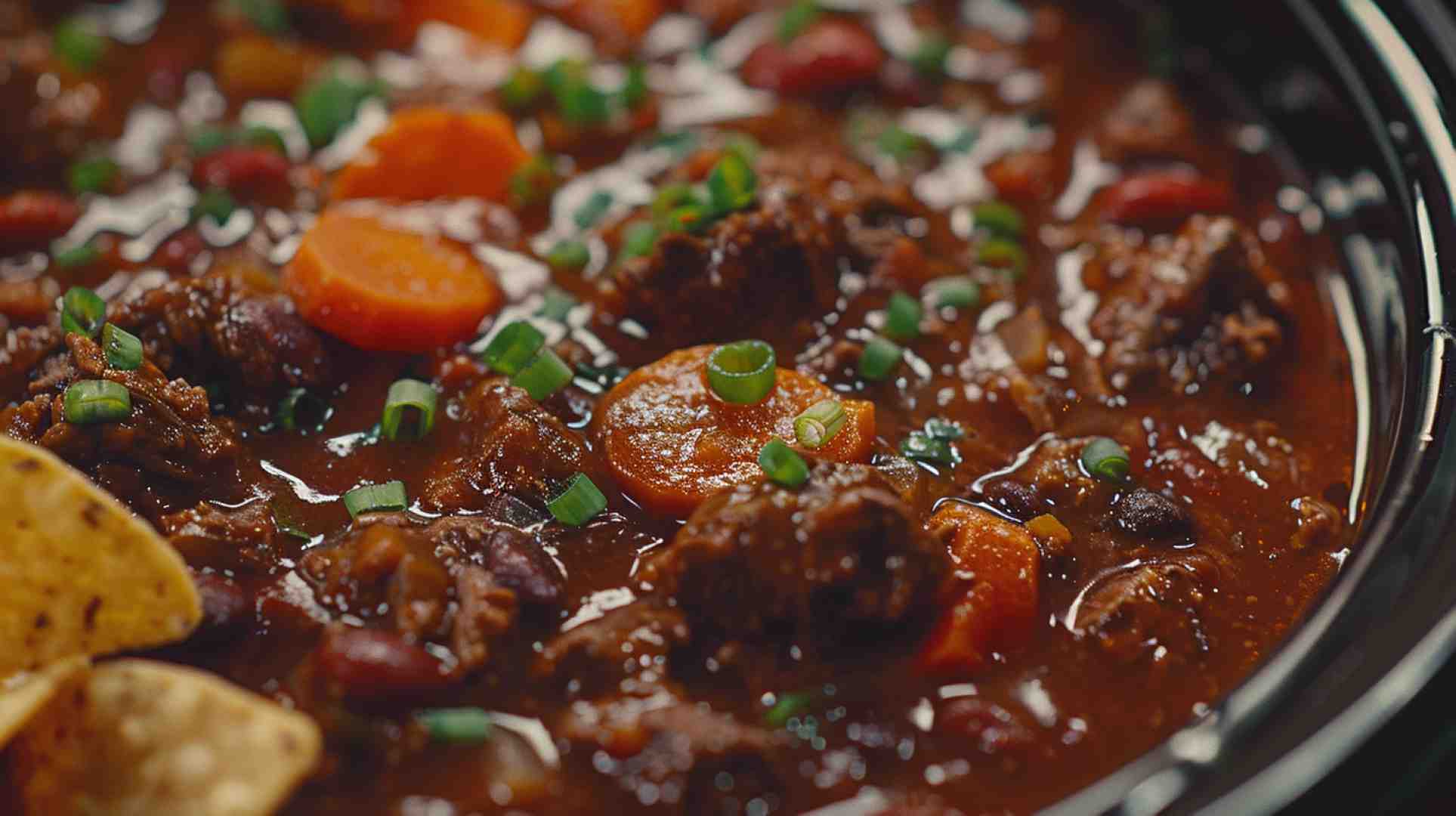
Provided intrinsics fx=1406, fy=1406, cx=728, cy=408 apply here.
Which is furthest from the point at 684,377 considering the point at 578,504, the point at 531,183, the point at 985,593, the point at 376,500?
the point at 531,183

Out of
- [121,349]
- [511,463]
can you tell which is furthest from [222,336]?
[511,463]

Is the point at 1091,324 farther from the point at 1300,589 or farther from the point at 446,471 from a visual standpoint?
the point at 446,471

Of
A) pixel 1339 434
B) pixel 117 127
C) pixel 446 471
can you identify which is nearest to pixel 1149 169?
pixel 1339 434

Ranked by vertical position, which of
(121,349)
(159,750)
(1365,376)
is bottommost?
(159,750)

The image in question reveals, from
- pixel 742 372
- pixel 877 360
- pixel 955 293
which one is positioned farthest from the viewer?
pixel 955 293

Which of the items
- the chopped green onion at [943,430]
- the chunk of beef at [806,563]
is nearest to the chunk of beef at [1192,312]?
the chopped green onion at [943,430]

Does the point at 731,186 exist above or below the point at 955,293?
above

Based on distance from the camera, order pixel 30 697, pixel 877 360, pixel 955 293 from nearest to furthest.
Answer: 1. pixel 30 697
2. pixel 877 360
3. pixel 955 293

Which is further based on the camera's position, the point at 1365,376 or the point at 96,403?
the point at 1365,376

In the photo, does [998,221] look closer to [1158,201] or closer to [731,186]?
[1158,201]
